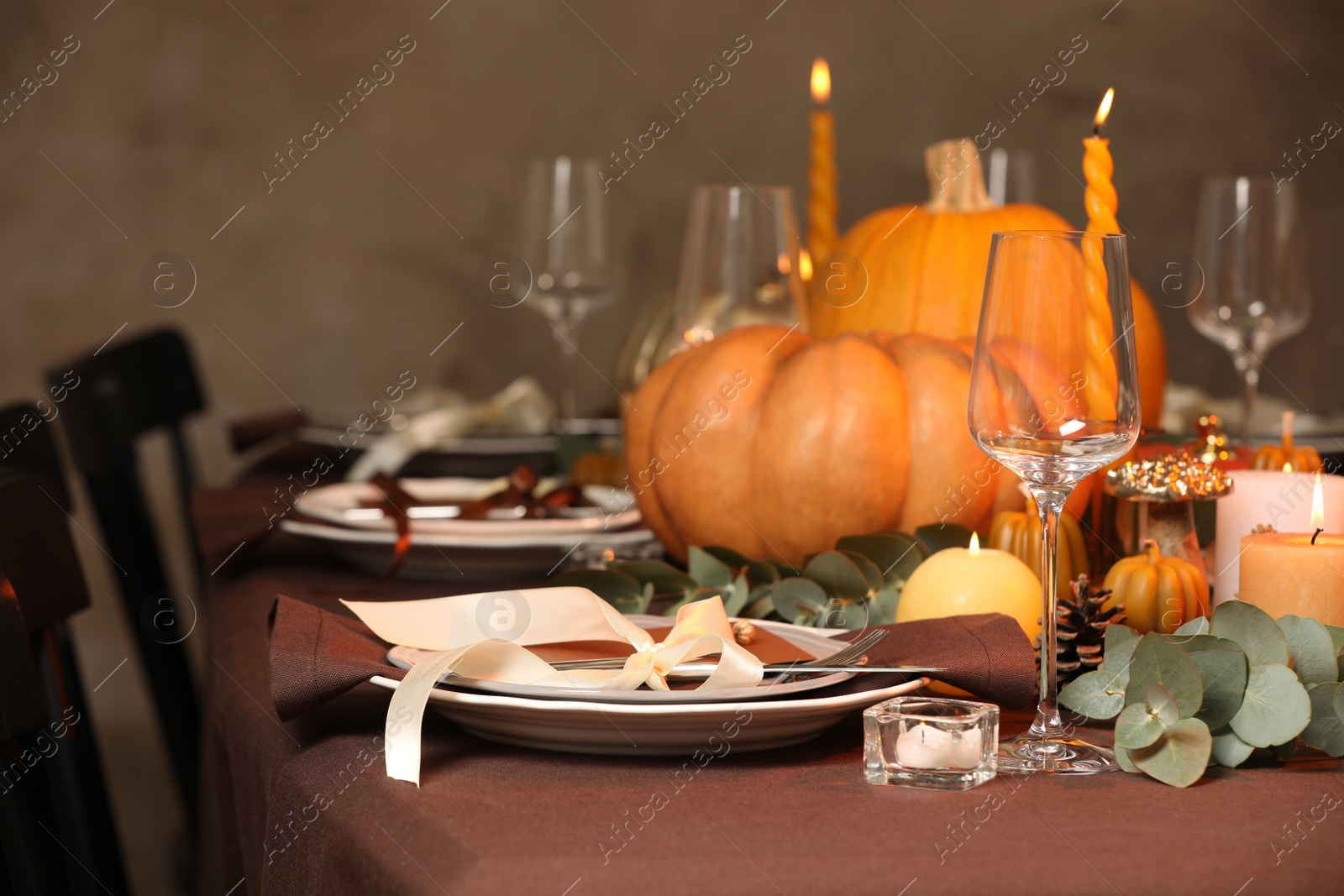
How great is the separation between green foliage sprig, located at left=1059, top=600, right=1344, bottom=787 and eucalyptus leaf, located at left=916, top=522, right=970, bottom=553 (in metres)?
0.22

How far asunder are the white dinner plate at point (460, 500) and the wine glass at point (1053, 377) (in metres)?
0.54

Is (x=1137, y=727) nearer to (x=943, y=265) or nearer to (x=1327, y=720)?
(x=1327, y=720)

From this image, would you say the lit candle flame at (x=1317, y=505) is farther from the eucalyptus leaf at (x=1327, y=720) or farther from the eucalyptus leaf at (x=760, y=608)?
the eucalyptus leaf at (x=760, y=608)

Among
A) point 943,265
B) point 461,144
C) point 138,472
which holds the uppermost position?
point 461,144

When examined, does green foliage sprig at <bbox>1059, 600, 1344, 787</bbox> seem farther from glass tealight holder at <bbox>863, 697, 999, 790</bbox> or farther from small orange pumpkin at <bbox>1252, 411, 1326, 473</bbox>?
small orange pumpkin at <bbox>1252, 411, 1326, 473</bbox>

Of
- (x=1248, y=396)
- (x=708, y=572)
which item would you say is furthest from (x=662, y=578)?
(x=1248, y=396)

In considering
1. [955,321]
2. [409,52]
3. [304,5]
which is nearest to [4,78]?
[304,5]

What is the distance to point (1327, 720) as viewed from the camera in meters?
0.60

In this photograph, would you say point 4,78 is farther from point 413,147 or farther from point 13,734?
point 13,734

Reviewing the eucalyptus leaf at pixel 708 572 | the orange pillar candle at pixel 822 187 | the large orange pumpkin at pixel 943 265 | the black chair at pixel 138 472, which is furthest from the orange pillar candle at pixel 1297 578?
the black chair at pixel 138 472

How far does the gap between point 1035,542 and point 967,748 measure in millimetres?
268

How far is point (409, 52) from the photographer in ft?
10.0

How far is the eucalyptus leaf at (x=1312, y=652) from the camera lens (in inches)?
24.0

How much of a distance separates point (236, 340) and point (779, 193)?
2164mm
